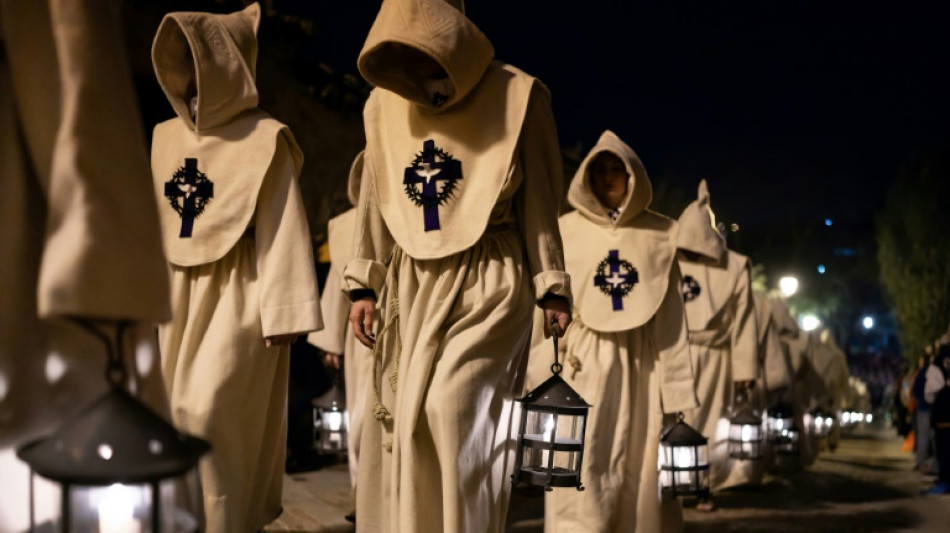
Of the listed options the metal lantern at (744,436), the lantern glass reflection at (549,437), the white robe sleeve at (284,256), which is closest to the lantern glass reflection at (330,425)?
the white robe sleeve at (284,256)

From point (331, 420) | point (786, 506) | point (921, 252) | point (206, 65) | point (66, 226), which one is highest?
point (921, 252)

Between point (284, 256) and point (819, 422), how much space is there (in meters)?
12.7

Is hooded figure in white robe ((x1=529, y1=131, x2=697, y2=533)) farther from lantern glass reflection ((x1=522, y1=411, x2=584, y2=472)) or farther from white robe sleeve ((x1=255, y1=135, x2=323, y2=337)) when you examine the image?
white robe sleeve ((x1=255, y1=135, x2=323, y2=337))

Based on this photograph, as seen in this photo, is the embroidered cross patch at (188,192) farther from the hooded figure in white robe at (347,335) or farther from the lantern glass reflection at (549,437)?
the hooded figure in white robe at (347,335)

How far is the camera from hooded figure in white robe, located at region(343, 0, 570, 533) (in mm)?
4008

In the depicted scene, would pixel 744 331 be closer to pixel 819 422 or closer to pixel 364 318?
pixel 364 318

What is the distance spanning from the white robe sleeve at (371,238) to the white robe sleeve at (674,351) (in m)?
2.62

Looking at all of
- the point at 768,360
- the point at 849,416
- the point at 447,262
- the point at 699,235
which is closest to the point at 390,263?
the point at 447,262

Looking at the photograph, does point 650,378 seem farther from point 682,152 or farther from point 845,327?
point 845,327

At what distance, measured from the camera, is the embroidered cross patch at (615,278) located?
6719 millimetres

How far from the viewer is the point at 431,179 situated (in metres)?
4.33

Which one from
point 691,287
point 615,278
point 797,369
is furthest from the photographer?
point 797,369

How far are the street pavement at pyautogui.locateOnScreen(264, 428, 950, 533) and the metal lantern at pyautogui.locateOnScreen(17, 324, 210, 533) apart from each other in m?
4.95

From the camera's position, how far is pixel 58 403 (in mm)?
1883
